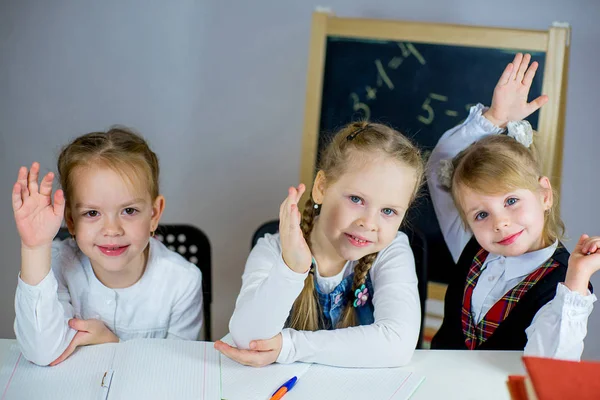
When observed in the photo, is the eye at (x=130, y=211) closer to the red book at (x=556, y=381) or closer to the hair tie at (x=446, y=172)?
the hair tie at (x=446, y=172)

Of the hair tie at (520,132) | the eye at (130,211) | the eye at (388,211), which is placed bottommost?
the eye at (130,211)

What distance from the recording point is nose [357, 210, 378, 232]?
1456 mm

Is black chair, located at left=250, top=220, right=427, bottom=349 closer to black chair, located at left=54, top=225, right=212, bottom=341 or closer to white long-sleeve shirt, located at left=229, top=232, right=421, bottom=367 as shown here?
black chair, located at left=54, top=225, right=212, bottom=341

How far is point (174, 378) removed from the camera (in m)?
1.20

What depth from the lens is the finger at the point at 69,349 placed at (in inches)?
49.8

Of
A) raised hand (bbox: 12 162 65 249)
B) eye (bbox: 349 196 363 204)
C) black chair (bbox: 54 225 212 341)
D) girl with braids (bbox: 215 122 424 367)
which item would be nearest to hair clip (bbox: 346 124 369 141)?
girl with braids (bbox: 215 122 424 367)

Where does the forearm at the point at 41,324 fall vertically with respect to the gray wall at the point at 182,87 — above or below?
below

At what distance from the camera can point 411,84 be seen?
2.27m

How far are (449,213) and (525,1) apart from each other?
3.21ft

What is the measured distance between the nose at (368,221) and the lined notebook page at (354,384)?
307 millimetres

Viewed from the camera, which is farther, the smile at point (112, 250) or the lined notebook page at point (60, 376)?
the smile at point (112, 250)

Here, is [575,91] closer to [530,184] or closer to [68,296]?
[530,184]

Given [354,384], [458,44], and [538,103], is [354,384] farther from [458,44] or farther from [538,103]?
[458,44]

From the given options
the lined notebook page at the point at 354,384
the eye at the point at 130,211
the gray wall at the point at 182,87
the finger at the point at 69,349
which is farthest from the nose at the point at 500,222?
the gray wall at the point at 182,87
